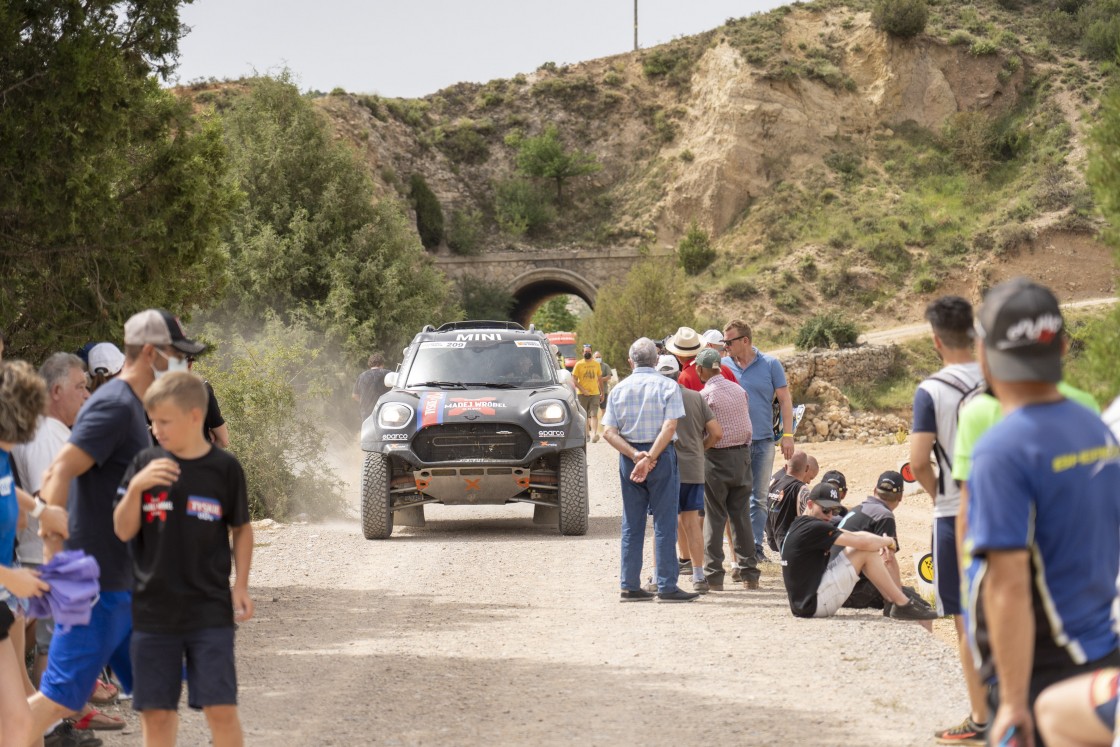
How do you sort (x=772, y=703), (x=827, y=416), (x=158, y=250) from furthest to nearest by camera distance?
(x=827, y=416), (x=158, y=250), (x=772, y=703)

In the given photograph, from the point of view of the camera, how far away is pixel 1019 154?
65.1 m

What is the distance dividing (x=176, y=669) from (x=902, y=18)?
7256 cm

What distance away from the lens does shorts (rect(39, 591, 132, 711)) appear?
175 inches

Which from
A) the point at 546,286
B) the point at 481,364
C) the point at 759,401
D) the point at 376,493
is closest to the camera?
the point at 759,401

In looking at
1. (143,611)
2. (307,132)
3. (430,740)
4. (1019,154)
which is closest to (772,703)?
(430,740)

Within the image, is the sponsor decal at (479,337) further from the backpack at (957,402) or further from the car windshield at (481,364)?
the backpack at (957,402)

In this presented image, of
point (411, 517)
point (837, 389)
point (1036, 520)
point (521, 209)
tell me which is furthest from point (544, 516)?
point (521, 209)

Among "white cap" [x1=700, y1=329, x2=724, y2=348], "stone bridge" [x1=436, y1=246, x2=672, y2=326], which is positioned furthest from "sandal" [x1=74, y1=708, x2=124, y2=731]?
"stone bridge" [x1=436, y1=246, x2=672, y2=326]

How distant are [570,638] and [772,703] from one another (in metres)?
2.04

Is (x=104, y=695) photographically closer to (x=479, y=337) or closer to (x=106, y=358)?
(x=106, y=358)

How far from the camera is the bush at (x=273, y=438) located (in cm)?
1522

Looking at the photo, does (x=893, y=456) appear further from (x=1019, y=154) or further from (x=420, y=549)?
(x=1019, y=154)

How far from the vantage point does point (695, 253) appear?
62.5 m

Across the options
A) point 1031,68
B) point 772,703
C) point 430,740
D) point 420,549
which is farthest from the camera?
point 1031,68
